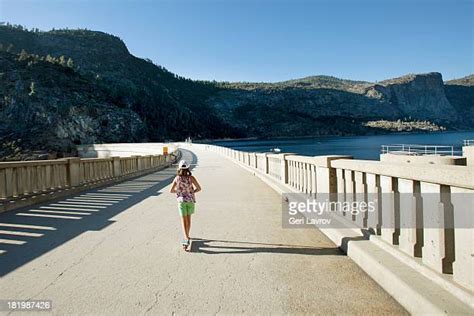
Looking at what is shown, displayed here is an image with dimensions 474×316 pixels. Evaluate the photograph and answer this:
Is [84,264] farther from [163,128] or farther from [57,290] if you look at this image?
[163,128]

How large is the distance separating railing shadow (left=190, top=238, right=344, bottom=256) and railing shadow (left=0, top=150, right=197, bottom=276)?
7.36 ft

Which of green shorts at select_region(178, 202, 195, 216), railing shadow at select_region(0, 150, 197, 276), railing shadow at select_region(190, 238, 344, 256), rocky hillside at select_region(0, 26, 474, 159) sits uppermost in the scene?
rocky hillside at select_region(0, 26, 474, 159)

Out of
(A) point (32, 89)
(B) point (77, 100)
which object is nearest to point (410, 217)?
(A) point (32, 89)

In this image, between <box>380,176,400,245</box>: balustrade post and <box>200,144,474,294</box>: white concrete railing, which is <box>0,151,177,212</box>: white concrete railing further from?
<box>380,176,400,245</box>: balustrade post

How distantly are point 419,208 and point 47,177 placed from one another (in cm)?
997

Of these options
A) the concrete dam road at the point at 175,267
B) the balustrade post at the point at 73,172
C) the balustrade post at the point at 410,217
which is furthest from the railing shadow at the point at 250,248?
the balustrade post at the point at 73,172

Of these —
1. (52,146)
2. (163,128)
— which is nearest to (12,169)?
(52,146)

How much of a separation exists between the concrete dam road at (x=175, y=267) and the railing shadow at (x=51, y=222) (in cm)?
2

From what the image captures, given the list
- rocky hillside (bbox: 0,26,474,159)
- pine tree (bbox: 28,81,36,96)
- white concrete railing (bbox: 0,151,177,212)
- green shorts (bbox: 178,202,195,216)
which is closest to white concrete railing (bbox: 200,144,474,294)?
green shorts (bbox: 178,202,195,216)

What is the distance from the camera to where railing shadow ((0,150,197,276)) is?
567cm

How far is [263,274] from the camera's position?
458 centimetres

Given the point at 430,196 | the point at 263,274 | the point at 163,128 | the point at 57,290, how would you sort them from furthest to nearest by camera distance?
1. the point at 163,128
2. the point at 263,274
3. the point at 57,290
4. the point at 430,196

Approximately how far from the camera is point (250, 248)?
228 inches

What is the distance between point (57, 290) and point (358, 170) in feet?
12.5
